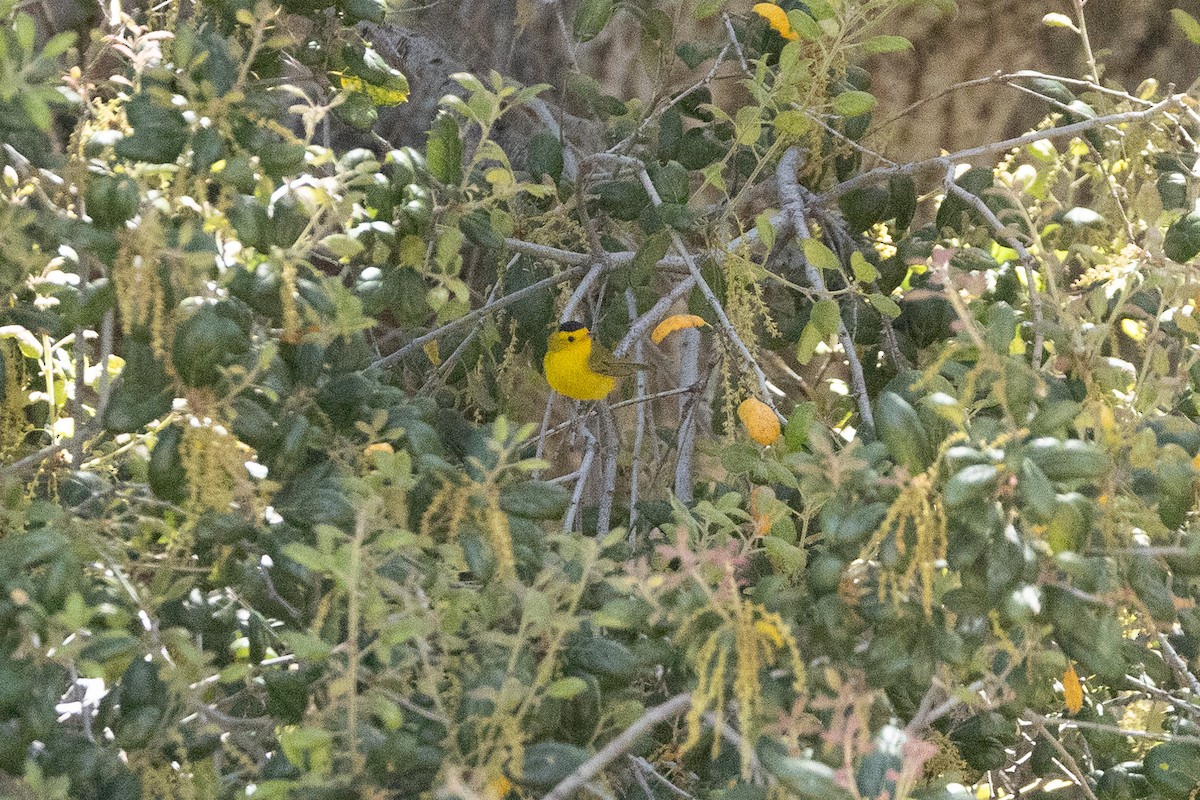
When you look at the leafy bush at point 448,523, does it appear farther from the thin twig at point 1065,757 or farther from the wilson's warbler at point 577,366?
the wilson's warbler at point 577,366

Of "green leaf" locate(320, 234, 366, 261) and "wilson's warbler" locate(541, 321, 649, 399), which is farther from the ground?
"green leaf" locate(320, 234, 366, 261)

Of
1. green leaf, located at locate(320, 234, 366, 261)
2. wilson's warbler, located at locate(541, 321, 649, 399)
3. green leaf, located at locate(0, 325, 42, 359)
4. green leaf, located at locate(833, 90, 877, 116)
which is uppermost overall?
green leaf, located at locate(833, 90, 877, 116)

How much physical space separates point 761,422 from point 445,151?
54 cm

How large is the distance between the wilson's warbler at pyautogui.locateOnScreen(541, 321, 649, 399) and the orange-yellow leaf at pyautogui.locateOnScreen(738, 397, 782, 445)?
431 mm

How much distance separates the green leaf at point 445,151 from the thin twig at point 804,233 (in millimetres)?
494

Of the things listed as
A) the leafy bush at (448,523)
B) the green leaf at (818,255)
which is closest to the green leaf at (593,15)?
the leafy bush at (448,523)

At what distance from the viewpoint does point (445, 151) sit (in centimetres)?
158

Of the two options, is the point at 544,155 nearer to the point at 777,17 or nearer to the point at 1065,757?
the point at 777,17

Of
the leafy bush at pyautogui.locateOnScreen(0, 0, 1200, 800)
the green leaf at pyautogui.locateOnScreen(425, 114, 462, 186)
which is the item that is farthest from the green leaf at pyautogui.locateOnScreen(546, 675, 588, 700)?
the green leaf at pyautogui.locateOnScreen(425, 114, 462, 186)

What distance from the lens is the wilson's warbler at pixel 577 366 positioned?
6.60ft

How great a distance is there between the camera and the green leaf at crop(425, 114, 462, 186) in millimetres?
1567

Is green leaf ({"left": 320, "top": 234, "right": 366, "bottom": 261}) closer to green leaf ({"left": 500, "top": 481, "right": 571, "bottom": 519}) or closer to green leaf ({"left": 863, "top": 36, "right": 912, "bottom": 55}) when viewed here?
green leaf ({"left": 500, "top": 481, "right": 571, "bottom": 519})

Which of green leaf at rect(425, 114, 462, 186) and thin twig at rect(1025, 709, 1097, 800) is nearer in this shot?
thin twig at rect(1025, 709, 1097, 800)

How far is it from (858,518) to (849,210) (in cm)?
99
